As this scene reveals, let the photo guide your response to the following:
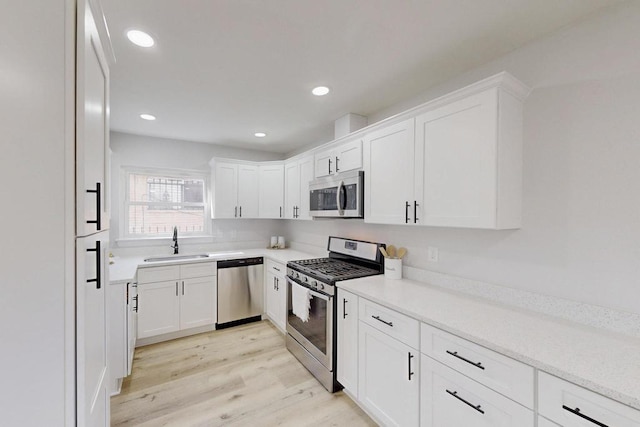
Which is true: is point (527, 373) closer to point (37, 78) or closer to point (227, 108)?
point (37, 78)

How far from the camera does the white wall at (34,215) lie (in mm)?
656

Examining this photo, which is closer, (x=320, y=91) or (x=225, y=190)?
(x=320, y=91)

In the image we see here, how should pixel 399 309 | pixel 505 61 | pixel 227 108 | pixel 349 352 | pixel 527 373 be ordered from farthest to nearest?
pixel 227 108 < pixel 349 352 < pixel 505 61 < pixel 399 309 < pixel 527 373

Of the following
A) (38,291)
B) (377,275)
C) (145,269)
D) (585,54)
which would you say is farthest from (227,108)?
(585,54)

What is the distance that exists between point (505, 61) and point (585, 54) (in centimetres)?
42

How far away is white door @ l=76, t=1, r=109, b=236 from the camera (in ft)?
2.76

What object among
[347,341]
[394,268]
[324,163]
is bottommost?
[347,341]

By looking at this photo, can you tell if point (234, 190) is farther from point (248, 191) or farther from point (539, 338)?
point (539, 338)

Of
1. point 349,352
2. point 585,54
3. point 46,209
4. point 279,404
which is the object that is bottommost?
point 279,404

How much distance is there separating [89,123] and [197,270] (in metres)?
2.72

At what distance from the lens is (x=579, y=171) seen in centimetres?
149

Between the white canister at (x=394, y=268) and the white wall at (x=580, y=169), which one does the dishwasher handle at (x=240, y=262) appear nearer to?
the white canister at (x=394, y=268)

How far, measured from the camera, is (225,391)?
91.9 inches

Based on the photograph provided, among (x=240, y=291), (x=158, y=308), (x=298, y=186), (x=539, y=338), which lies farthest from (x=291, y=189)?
(x=539, y=338)
